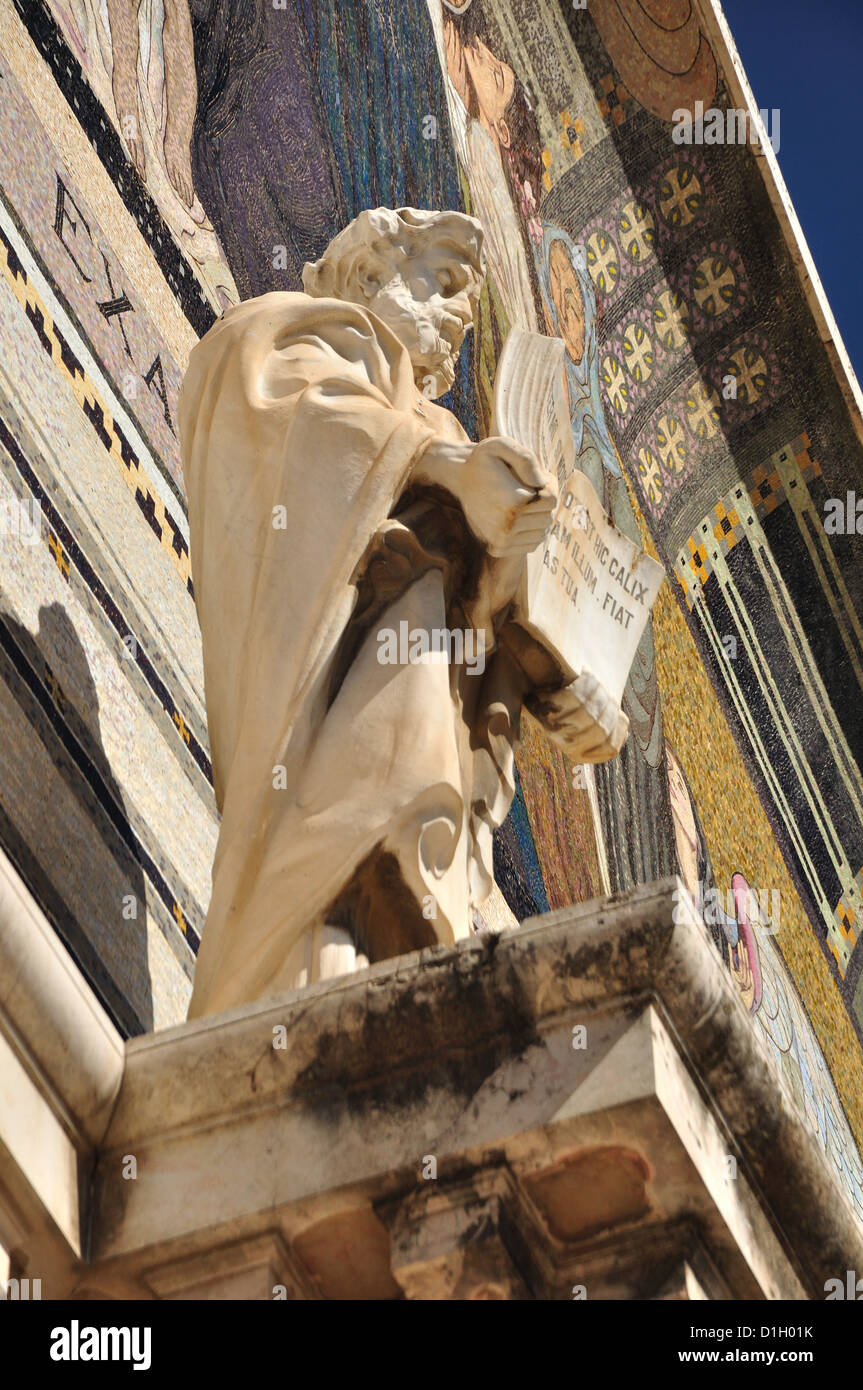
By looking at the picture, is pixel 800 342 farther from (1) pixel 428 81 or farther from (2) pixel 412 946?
(2) pixel 412 946

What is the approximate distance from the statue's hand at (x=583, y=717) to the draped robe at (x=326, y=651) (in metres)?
0.07

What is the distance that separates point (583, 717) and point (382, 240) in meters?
0.93

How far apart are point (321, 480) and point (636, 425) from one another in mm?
4919

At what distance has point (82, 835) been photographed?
3635 millimetres

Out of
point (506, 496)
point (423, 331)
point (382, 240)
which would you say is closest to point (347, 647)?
point (506, 496)

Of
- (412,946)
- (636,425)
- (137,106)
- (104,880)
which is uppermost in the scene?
(636,425)

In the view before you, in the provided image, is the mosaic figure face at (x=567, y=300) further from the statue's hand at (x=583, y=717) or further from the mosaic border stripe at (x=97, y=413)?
the statue's hand at (x=583, y=717)

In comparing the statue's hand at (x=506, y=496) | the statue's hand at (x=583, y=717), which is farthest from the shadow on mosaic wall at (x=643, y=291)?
the statue's hand at (x=506, y=496)

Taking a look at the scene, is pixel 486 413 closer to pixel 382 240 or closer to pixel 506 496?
pixel 382 240

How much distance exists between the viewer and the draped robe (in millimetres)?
2914

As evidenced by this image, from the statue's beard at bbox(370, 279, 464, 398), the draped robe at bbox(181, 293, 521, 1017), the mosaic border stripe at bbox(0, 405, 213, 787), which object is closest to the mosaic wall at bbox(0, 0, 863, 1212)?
the mosaic border stripe at bbox(0, 405, 213, 787)

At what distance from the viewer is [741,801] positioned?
26.7 ft

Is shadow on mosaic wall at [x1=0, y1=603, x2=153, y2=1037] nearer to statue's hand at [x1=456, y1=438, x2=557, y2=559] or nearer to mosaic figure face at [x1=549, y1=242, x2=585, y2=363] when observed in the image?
statue's hand at [x1=456, y1=438, x2=557, y2=559]

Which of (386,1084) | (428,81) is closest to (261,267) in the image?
(428,81)
